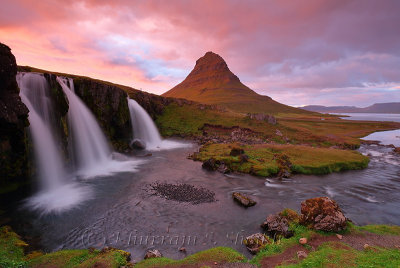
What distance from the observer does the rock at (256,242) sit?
14672 millimetres

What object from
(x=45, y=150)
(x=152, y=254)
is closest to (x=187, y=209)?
(x=152, y=254)

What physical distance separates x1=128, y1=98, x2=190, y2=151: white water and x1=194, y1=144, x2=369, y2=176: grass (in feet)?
48.1

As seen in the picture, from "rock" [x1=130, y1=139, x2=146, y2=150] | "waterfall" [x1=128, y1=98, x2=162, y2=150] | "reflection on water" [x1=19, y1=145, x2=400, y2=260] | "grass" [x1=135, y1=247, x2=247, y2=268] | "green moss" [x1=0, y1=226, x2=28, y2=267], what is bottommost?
"reflection on water" [x1=19, y1=145, x2=400, y2=260]

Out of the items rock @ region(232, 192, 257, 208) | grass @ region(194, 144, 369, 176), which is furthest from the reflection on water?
grass @ region(194, 144, 369, 176)

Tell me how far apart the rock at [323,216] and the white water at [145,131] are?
1625 inches

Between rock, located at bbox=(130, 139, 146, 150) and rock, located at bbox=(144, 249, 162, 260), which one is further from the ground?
rock, located at bbox=(130, 139, 146, 150)

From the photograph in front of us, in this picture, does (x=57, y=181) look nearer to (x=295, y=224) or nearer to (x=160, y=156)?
(x=160, y=156)

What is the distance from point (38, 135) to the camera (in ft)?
89.0

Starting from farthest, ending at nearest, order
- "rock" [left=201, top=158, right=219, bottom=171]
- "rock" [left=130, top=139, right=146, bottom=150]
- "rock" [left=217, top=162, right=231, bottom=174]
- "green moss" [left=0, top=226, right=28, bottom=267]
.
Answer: "rock" [left=130, top=139, right=146, bottom=150]
"rock" [left=201, top=158, right=219, bottom=171]
"rock" [left=217, top=162, right=231, bottom=174]
"green moss" [left=0, top=226, right=28, bottom=267]

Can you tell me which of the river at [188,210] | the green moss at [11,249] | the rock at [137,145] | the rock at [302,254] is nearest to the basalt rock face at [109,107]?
the rock at [137,145]

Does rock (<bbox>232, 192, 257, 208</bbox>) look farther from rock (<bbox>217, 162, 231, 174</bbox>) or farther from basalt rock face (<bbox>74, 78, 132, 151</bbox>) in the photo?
basalt rock face (<bbox>74, 78, 132, 151</bbox>)

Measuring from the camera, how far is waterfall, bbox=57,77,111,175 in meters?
34.9

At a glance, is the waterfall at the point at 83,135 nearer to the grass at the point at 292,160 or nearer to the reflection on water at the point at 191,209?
the reflection on water at the point at 191,209

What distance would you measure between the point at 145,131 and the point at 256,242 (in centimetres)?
5063
